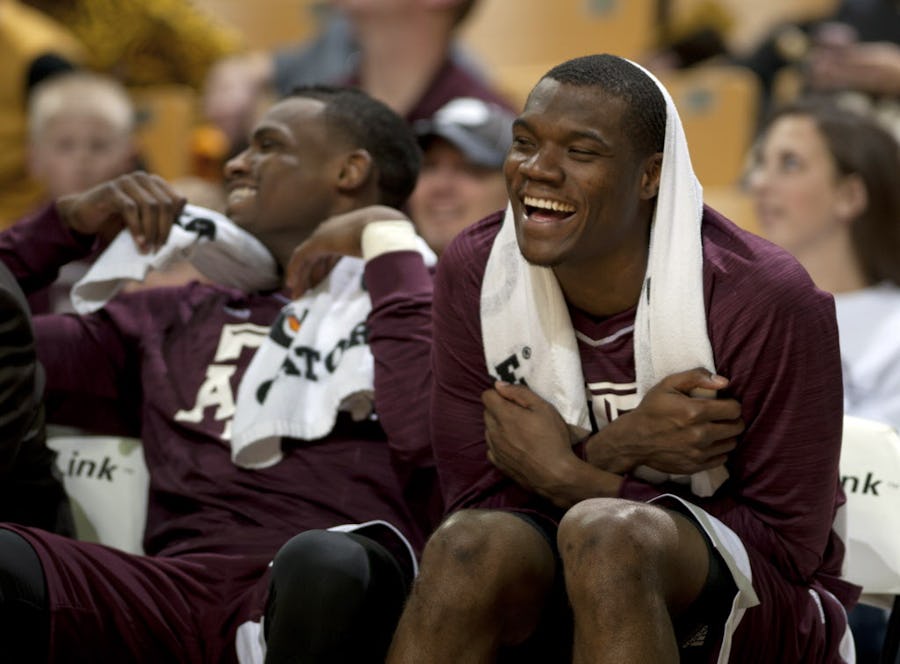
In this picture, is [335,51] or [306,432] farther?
[335,51]

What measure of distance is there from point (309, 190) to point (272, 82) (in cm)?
229

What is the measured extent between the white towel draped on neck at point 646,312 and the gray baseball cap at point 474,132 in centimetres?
164

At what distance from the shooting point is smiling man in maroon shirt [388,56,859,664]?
1.97m

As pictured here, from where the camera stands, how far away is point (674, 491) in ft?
7.28

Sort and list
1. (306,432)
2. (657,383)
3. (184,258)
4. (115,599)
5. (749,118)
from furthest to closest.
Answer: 1. (749,118)
2. (184,258)
3. (306,432)
4. (115,599)
5. (657,383)

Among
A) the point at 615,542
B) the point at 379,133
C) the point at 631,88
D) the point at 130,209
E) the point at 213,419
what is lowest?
the point at 213,419

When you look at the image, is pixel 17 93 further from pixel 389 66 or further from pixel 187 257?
pixel 187 257

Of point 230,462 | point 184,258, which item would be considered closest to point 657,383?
point 230,462

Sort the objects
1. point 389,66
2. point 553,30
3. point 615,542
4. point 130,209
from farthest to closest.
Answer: point 553,30 < point 389,66 < point 130,209 < point 615,542

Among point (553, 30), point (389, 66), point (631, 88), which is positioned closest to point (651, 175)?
point (631, 88)

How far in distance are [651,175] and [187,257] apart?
95cm

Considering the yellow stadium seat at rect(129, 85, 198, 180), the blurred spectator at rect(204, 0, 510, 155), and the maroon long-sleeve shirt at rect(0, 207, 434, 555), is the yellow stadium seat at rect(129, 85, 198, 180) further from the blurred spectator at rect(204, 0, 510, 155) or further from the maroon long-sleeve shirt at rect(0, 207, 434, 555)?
the maroon long-sleeve shirt at rect(0, 207, 434, 555)

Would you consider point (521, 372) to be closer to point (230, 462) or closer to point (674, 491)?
point (674, 491)

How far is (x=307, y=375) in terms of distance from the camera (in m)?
2.59
